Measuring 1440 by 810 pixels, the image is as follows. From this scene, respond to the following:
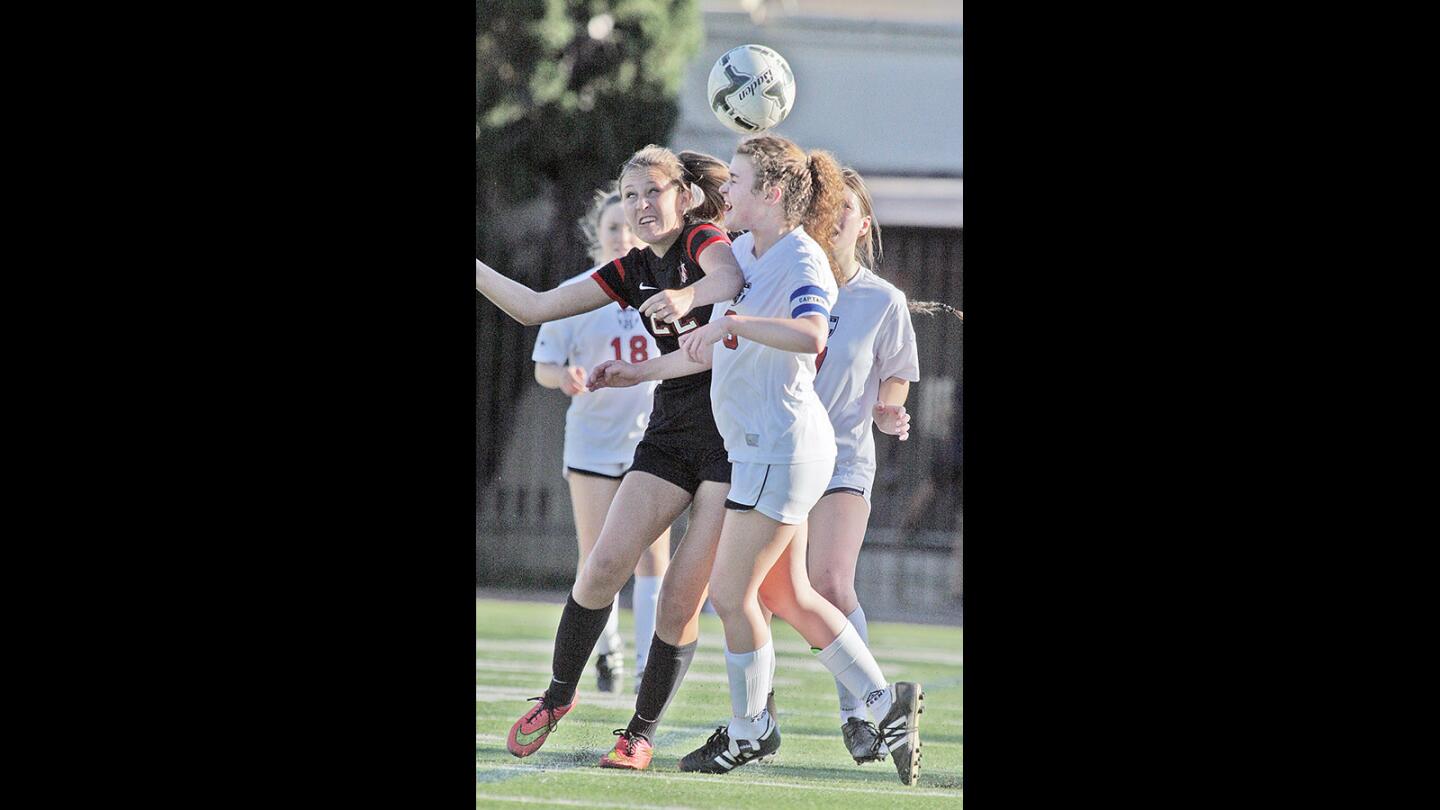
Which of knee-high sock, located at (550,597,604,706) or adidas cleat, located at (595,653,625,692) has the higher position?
knee-high sock, located at (550,597,604,706)

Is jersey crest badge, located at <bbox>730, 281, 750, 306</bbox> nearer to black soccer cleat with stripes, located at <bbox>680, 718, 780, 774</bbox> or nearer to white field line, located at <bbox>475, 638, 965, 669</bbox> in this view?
black soccer cleat with stripes, located at <bbox>680, 718, 780, 774</bbox>

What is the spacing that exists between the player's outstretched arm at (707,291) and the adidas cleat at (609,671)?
2.04 meters

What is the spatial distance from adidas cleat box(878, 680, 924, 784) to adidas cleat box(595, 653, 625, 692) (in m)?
1.73

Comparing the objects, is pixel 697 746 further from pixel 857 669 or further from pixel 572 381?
pixel 572 381

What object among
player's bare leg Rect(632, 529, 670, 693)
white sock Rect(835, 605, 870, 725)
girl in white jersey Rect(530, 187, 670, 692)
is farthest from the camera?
player's bare leg Rect(632, 529, 670, 693)

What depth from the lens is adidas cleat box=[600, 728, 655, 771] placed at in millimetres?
4762

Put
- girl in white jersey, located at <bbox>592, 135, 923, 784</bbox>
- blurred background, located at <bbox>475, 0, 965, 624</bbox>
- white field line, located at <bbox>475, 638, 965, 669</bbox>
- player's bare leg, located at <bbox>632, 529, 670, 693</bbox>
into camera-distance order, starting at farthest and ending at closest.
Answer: white field line, located at <bbox>475, 638, 965, 669</bbox>, player's bare leg, located at <bbox>632, 529, 670, 693</bbox>, blurred background, located at <bbox>475, 0, 965, 624</bbox>, girl in white jersey, located at <bbox>592, 135, 923, 784</bbox>

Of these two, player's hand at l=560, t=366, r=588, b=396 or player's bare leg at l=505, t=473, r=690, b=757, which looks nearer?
player's bare leg at l=505, t=473, r=690, b=757

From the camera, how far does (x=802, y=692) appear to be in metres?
5.66

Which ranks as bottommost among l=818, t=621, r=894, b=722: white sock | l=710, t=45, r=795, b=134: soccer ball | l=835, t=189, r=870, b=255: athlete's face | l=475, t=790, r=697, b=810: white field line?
l=475, t=790, r=697, b=810: white field line

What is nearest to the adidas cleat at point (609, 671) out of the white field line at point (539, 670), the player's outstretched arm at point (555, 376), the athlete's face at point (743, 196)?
the white field line at point (539, 670)

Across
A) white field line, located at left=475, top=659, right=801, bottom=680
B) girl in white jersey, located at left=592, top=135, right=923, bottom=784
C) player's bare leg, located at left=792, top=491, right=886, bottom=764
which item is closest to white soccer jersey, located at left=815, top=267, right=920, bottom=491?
player's bare leg, located at left=792, top=491, right=886, bottom=764

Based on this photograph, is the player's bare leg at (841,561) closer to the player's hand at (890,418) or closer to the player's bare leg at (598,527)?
the player's hand at (890,418)
